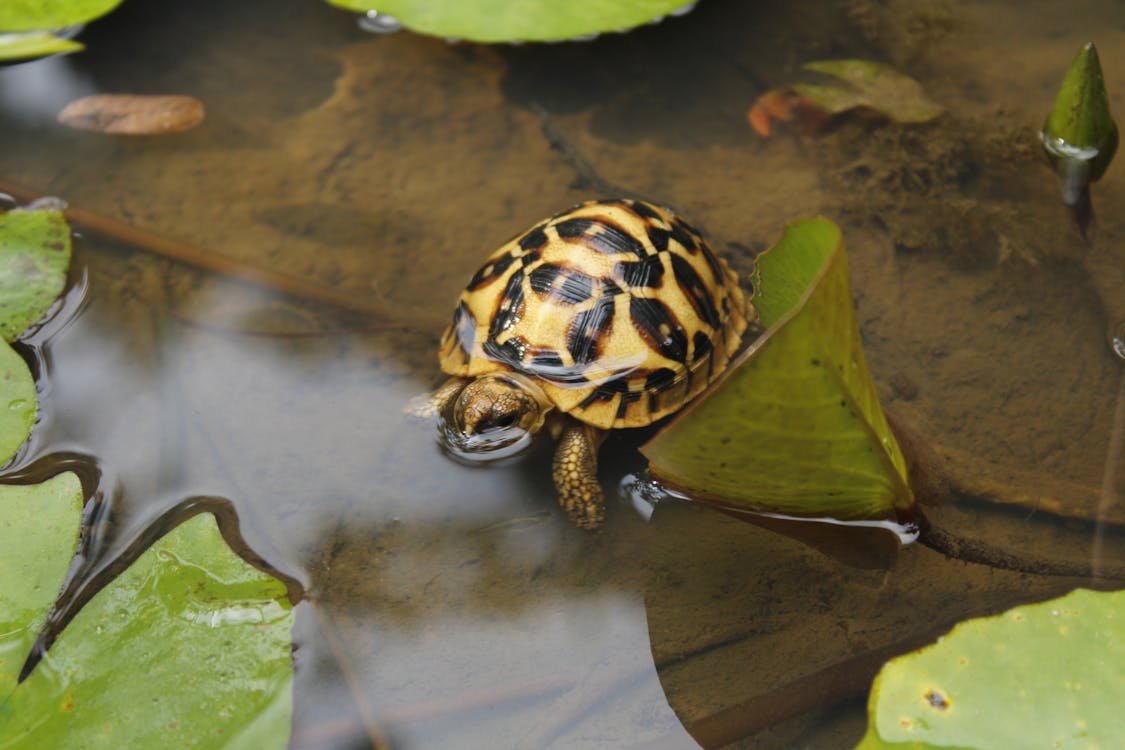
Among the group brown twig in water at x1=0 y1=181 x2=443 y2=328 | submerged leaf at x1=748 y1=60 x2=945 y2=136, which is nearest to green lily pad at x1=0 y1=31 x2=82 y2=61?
brown twig in water at x1=0 y1=181 x2=443 y2=328

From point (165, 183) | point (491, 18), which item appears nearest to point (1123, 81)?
point (491, 18)

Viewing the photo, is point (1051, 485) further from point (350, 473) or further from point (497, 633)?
point (350, 473)

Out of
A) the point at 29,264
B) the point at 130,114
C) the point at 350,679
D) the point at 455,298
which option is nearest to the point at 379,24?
the point at 130,114

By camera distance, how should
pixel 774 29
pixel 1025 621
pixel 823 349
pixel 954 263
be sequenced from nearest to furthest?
pixel 823 349 < pixel 1025 621 < pixel 954 263 < pixel 774 29

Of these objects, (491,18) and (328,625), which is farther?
(491,18)

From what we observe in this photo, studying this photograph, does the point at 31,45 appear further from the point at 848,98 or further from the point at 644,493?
the point at 848,98

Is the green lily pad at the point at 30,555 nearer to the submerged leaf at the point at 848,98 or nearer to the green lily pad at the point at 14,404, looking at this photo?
the green lily pad at the point at 14,404
